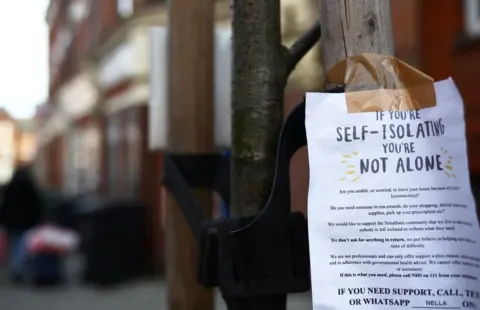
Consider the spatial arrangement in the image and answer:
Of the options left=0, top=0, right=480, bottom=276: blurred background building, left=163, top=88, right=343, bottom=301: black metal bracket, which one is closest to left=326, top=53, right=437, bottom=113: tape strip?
left=163, top=88, right=343, bottom=301: black metal bracket

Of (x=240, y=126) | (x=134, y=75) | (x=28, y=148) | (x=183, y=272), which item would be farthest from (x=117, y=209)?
(x=28, y=148)

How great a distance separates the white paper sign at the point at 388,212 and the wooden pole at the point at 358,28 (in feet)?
0.72

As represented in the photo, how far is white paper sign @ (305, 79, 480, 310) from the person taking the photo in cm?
173

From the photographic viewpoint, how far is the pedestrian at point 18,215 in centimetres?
1080

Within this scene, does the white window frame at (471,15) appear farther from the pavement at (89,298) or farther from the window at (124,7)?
the window at (124,7)

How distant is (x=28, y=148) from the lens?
49.6 metres

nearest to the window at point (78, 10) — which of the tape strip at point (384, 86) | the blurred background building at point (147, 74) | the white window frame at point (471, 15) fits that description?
the blurred background building at point (147, 74)

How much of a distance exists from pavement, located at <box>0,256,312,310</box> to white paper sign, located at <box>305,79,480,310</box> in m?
5.97

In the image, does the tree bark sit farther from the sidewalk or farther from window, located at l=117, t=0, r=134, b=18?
window, located at l=117, t=0, r=134, b=18

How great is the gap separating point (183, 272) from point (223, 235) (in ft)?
2.79

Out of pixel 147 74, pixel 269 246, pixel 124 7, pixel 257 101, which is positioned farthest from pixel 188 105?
pixel 124 7

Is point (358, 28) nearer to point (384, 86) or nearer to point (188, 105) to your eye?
point (384, 86)

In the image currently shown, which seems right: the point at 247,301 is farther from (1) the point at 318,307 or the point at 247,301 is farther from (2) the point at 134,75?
(2) the point at 134,75

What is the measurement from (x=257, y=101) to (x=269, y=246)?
1.60 feet
